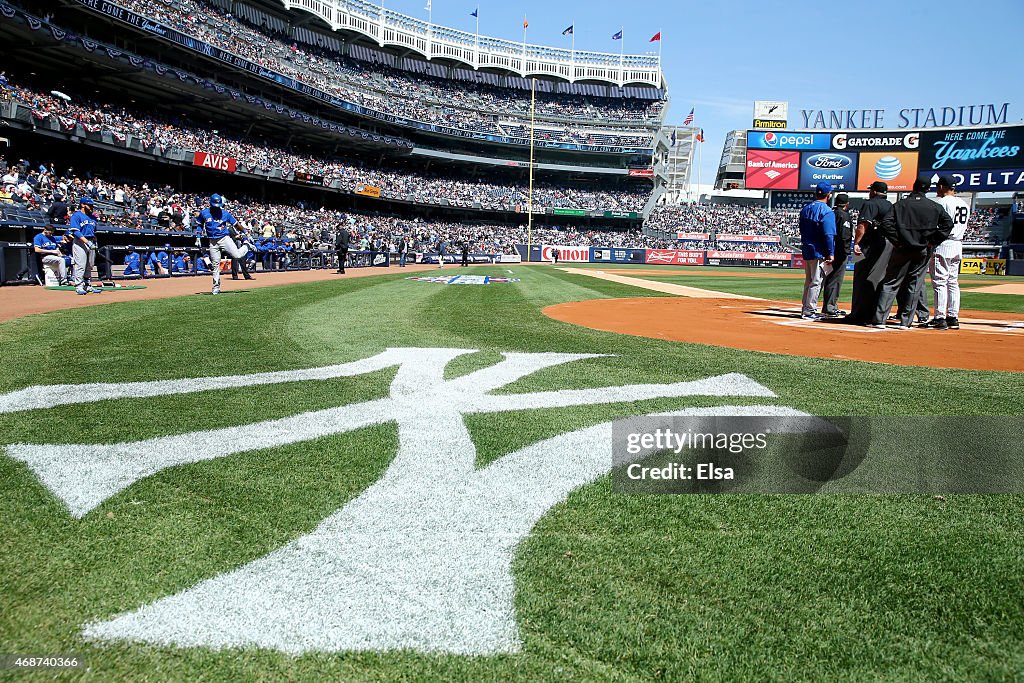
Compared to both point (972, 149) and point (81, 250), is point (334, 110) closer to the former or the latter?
point (81, 250)

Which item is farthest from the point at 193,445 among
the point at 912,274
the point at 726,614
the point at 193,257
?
the point at 193,257

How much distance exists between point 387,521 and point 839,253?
960 cm

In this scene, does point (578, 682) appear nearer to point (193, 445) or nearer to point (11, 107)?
point (193, 445)

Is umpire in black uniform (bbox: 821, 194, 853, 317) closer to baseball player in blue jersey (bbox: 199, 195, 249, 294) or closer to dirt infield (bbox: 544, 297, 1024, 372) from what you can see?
dirt infield (bbox: 544, 297, 1024, 372)

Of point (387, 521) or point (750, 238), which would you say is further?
point (750, 238)

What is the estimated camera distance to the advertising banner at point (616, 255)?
180 ft

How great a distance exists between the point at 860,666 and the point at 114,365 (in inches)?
223

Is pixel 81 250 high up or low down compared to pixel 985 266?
up

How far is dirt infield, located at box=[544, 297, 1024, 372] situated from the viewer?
6.30 metres

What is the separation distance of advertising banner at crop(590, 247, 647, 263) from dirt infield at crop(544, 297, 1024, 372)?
42.9m

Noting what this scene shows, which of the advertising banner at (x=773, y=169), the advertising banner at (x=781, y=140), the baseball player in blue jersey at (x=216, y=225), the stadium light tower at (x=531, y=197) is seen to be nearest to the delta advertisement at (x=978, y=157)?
the advertising banner at (x=781, y=140)

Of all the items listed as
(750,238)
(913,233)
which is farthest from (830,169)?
(913,233)

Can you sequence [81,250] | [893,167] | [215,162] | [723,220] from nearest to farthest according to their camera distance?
[81,250] < [215,162] < [893,167] < [723,220]

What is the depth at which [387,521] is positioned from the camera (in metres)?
2.46
